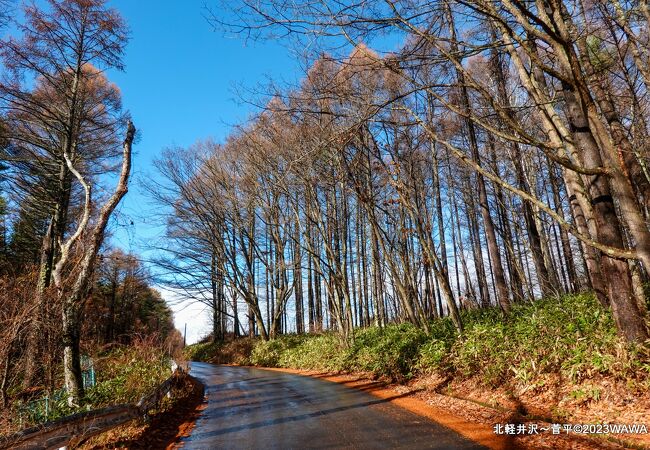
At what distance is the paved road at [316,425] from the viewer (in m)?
4.93

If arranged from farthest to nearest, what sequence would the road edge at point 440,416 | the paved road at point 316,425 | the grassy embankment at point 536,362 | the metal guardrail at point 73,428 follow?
the grassy embankment at point 536,362 → the paved road at point 316,425 → the road edge at point 440,416 → the metal guardrail at point 73,428

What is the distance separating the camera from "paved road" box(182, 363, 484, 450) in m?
4.93

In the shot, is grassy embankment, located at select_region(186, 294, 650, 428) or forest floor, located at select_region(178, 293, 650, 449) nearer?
forest floor, located at select_region(178, 293, 650, 449)

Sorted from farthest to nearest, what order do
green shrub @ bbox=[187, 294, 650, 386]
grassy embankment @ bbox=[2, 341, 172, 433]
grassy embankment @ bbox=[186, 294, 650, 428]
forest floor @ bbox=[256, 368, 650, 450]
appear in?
1. grassy embankment @ bbox=[2, 341, 172, 433]
2. green shrub @ bbox=[187, 294, 650, 386]
3. grassy embankment @ bbox=[186, 294, 650, 428]
4. forest floor @ bbox=[256, 368, 650, 450]

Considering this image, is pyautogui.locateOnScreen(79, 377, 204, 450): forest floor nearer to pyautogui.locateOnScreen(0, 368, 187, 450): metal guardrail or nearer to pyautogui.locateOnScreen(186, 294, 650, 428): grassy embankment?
pyautogui.locateOnScreen(0, 368, 187, 450): metal guardrail

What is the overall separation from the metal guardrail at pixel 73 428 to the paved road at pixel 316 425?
114 cm

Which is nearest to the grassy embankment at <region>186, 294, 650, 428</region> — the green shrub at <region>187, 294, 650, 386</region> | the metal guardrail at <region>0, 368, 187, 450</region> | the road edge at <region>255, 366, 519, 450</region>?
the green shrub at <region>187, 294, 650, 386</region>

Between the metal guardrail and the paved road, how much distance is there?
1.14m

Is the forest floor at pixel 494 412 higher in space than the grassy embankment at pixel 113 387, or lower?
lower

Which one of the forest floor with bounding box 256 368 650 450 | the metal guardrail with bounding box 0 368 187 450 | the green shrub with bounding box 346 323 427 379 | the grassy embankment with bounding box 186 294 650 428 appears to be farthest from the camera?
the green shrub with bounding box 346 323 427 379

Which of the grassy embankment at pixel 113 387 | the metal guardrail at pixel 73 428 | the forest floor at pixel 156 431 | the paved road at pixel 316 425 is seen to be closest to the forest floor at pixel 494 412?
the paved road at pixel 316 425

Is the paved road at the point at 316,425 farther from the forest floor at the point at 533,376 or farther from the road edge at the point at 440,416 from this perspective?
the forest floor at the point at 533,376

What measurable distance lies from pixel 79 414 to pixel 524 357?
7.23 m

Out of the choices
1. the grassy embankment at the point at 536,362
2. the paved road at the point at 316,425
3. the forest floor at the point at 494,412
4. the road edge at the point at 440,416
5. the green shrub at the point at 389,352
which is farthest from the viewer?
the green shrub at the point at 389,352
